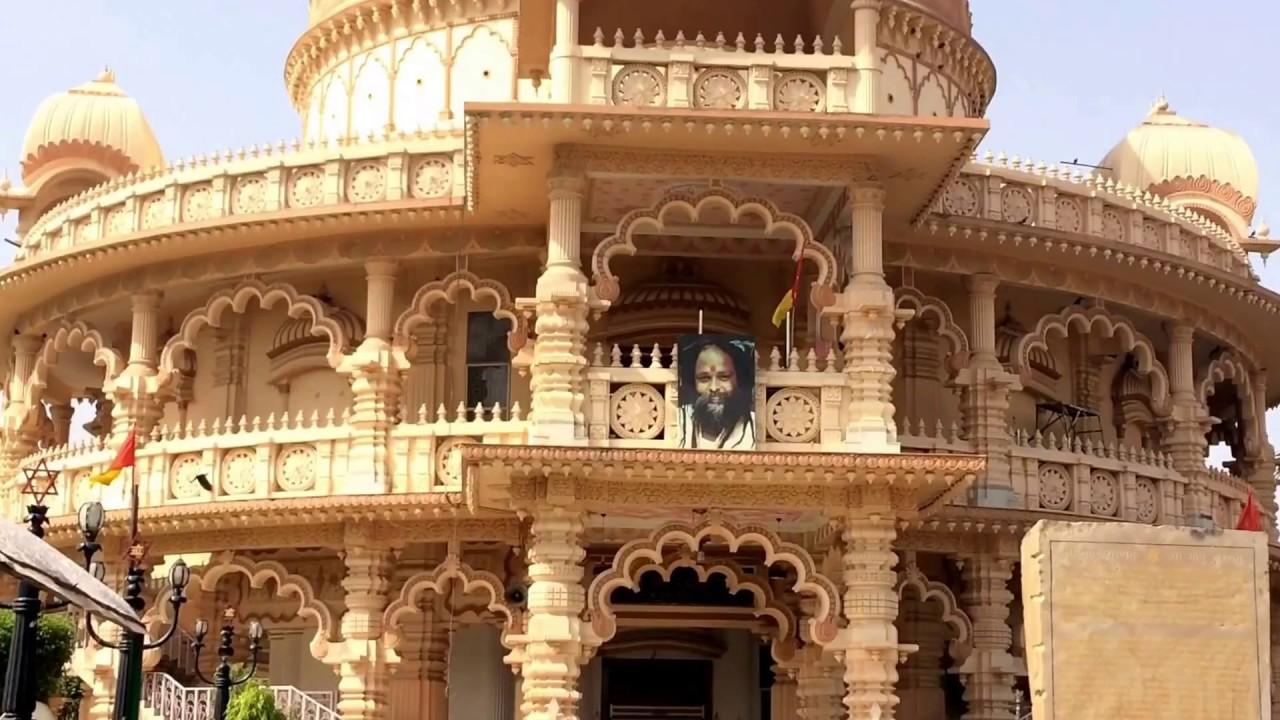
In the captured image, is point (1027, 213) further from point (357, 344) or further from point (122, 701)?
point (122, 701)

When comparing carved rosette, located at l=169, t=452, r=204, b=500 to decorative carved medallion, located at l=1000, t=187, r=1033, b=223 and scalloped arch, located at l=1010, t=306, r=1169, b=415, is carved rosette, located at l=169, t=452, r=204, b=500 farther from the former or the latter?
decorative carved medallion, located at l=1000, t=187, r=1033, b=223

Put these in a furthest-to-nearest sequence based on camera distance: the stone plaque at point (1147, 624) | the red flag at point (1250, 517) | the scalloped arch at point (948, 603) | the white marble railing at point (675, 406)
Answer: the red flag at point (1250, 517), the scalloped arch at point (948, 603), the white marble railing at point (675, 406), the stone plaque at point (1147, 624)

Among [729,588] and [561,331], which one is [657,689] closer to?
[729,588]

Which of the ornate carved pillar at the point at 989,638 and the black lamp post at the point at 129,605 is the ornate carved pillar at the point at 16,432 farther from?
the ornate carved pillar at the point at 989,638

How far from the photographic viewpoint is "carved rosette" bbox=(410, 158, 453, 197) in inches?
917

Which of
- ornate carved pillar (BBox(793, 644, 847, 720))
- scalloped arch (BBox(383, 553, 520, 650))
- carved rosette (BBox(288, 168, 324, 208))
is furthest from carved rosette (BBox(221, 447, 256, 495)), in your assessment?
ornate carved pillar (BBox(793, 644, 847, 720))

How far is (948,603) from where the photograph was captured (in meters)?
22.9

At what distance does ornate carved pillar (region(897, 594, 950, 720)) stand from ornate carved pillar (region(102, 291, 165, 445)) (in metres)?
10.1

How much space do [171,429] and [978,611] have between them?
35.0ft

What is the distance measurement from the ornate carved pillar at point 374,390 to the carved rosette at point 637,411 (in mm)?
4652

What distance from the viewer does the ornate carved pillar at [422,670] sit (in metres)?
23.3

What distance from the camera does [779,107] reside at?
1934 centimetres

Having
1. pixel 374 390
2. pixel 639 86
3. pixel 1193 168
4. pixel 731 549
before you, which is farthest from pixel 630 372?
pixel 1193 168

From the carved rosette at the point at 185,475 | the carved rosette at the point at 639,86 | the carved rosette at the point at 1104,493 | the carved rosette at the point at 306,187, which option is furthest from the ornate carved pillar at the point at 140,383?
the carved rosette at the point at 1104,493
